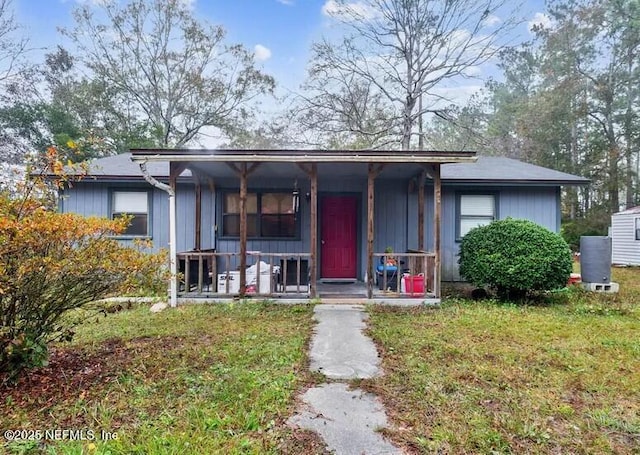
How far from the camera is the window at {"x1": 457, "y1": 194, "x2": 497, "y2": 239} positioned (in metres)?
8.74

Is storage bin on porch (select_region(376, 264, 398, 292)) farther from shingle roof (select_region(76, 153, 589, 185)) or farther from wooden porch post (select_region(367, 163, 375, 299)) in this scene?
shingle roof (select_region(76, 153, 589, 185))

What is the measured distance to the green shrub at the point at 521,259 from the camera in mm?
6344

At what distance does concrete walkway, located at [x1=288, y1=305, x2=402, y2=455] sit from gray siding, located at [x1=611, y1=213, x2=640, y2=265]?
47.6ft

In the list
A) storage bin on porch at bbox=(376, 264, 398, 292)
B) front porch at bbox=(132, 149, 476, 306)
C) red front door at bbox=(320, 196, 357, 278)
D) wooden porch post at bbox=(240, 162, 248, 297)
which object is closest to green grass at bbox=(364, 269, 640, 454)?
storage bin on porch at bbox=(376, 264, 398, 292)

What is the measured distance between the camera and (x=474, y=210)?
345 inches

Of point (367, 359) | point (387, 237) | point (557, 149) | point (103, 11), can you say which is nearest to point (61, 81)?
point (103, 11)

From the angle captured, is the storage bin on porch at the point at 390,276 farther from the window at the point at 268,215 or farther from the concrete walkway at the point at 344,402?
the concrete walkway at the point at 344,402

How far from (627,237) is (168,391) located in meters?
18.1

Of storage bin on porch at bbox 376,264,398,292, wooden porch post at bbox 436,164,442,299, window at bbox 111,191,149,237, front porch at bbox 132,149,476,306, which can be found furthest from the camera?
window at bbox 111,191,149,237

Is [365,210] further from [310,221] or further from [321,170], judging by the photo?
[321,170]

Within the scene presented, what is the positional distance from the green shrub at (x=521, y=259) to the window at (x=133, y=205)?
24.0ft

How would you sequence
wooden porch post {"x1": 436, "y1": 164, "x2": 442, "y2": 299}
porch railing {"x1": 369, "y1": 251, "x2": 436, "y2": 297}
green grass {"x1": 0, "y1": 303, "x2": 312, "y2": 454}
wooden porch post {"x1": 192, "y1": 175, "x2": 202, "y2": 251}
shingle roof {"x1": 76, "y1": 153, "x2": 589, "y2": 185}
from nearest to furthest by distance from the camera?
1. green grass {"x1": 0, "y1": 303, "x2": 312, "y2": 454}
2. wooden porch post {"x1": 436, "y1": 164, "x2": 442, "y2": 299}
3. porch railing {"x1": 369, "y1": 251, "x2": 436, "y2": 297}
4. wooden porch post {"x1": 192, "y1": 175, "x2": 202, "y2": 251}
5. shingle roof {"x1": 76, "y1": 153, "x2": 589, "y2": 185}

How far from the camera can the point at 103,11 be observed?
19.2 m

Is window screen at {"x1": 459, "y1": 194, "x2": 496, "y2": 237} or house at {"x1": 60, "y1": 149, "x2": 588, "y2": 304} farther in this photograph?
window screen at {"x1": 459, "y1": 194, "x2": 496, "y2": 237}
